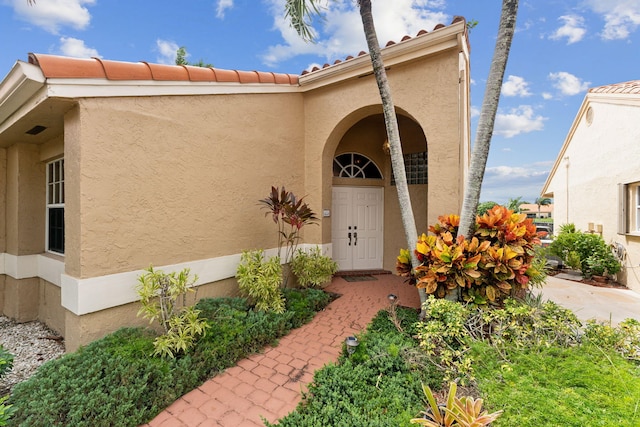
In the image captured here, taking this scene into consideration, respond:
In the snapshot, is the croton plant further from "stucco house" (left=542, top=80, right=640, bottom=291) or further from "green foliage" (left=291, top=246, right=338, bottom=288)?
"stucco house" (left=542, top=80, right=640, bottom=291)

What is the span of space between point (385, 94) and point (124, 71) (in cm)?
421

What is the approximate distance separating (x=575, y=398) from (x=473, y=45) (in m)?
7.34

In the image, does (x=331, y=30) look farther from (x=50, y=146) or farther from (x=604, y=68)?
(x=604, y=68)

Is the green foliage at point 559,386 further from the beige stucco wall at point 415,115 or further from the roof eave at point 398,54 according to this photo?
the roof eave at point 398,54

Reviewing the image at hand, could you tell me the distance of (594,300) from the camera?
23.8 ft

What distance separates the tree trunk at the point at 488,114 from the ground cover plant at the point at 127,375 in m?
3.84

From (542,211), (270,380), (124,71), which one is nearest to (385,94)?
(124,71)

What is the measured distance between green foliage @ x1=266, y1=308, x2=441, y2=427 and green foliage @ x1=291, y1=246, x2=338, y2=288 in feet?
8.18

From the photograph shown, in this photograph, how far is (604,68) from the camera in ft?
34.1

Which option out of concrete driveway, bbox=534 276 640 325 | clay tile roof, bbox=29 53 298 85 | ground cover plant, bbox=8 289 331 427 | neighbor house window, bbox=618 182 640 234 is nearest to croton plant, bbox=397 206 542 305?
concrete driveway, bbox=534 276 640 325

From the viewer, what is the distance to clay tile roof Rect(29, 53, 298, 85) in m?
3.53

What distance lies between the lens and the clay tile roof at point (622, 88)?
8472 mm

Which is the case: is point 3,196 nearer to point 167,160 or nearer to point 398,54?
point 167,160

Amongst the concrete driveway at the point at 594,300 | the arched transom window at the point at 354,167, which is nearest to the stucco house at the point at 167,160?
the arched transom window at the point at 354,167
